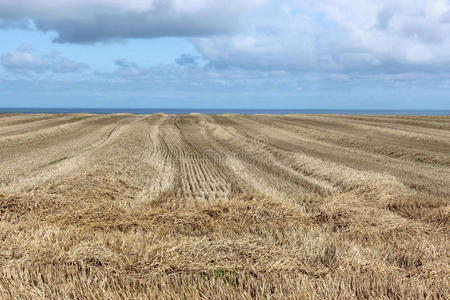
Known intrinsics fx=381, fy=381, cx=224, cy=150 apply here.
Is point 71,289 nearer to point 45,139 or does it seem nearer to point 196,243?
point 196,243

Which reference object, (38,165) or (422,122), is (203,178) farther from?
(422,122)

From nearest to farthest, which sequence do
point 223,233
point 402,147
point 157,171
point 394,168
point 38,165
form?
point 223,233, point 157,171, point 394,168, point 38,165, point 402,147

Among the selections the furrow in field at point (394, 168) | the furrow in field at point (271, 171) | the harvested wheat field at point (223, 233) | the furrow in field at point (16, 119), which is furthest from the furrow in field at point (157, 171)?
the furrow in field at point (16, 119)

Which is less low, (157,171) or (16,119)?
(16,119)

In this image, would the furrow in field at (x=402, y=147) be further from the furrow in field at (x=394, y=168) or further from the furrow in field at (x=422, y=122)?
the furrow in field at (x=422, y=122)

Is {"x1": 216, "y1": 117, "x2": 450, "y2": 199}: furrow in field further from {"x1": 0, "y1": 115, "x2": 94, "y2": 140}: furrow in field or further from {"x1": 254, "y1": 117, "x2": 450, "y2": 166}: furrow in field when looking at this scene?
{"x1": 0, "y1": 115, "x2": 94, "y2": 140}: furrow in field

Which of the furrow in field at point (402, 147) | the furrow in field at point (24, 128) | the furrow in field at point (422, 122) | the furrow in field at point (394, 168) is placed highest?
the furrow in field at point (422, 122)

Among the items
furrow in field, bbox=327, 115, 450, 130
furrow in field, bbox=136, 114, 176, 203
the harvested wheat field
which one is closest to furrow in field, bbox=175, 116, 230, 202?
the harvested wheat field

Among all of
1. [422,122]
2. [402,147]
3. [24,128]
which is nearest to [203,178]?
[402,147]

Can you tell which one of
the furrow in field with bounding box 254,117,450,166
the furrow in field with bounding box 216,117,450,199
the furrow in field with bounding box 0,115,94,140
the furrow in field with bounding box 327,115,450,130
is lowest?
the furrow in field with bounding box 216,117,450,199

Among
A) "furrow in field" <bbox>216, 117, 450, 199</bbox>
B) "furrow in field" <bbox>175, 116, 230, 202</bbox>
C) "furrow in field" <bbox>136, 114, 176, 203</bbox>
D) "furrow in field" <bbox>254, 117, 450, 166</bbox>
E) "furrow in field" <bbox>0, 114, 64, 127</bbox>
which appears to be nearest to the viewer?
"furrow in field" <bbox>136, 114, 176, 203</bbox>

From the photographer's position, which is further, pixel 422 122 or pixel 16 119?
pixel 16 119

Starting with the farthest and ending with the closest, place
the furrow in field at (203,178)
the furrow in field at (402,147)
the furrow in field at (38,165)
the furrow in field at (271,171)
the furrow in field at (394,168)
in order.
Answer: the furrow in field at (402,147), the furrow in field at (394,168), the furrow in field at (271,171), the furrow in field at (38,165), the furrow in field at (203,178)

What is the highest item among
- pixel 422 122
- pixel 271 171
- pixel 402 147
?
pixel 422 122
